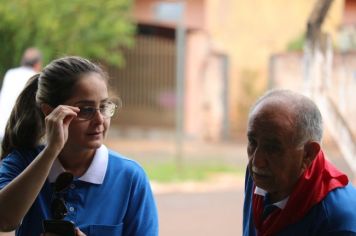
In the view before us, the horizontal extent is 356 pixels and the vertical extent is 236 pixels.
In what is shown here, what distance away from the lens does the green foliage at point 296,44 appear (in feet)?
43.9

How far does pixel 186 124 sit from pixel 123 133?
5.02ft

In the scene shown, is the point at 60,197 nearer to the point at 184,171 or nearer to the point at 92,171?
the point at 92,171

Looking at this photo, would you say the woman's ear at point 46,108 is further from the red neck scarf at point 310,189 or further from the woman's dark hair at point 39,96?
the red neck scarf at point 310,189

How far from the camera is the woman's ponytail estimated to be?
192cm

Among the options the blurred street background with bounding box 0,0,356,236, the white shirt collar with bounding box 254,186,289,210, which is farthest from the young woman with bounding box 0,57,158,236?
the blurred street background with bounding box 0,0,356,236

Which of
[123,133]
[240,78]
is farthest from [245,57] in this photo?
[123,133]

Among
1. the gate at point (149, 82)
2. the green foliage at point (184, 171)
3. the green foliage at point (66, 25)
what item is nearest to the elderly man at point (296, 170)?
the green foliage at point (184, 171)

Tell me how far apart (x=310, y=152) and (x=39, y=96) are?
2.61 ft

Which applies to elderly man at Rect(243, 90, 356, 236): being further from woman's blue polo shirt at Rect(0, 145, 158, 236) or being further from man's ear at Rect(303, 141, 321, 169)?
woman's blue polo shirt at Rect(0, 145, 158, 236)

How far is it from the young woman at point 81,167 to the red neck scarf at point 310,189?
1.36 feet

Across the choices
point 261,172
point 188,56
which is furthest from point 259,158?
point 188,56

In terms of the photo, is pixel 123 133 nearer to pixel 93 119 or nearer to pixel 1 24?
pixel 1 24

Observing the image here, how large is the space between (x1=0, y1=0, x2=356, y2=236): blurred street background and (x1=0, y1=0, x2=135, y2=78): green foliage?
0.02m

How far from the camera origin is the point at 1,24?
369 inches
